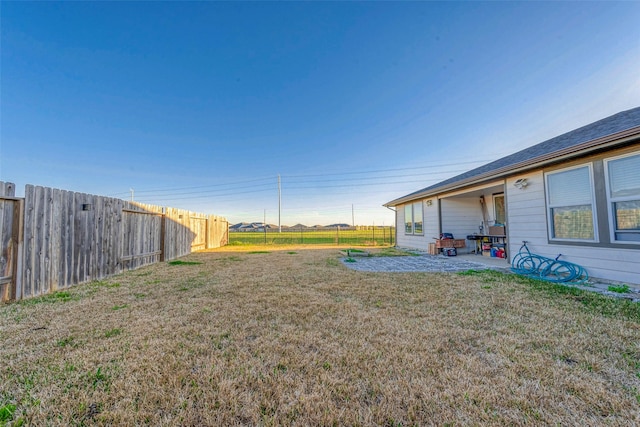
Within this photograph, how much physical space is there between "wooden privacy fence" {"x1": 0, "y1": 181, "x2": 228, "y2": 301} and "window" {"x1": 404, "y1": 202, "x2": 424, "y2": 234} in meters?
10.6

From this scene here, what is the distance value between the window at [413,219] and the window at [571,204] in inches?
217

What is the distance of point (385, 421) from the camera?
135 cm

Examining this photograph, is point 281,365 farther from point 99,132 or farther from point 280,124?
point 99,132

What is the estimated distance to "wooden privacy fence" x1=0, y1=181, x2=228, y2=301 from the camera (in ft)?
11.5

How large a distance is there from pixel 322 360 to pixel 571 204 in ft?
19.9

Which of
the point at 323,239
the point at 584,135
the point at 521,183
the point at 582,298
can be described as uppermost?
the point at 584,135

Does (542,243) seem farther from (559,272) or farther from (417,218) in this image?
(417,218)

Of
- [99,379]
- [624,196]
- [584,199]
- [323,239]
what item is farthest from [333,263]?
[323,239]

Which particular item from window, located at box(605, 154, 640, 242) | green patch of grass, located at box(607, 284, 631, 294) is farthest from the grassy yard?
window, located at box(605, 154, 640, 242)

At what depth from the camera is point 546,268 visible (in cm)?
510

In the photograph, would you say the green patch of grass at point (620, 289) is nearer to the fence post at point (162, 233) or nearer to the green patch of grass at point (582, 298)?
the green patch of grass at point (582, 298)

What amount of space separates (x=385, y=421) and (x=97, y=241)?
6.45 metres

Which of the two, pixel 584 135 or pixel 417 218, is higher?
pixel 584 135

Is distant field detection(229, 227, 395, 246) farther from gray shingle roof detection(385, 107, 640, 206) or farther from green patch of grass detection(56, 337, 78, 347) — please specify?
green patch of grass detection(56, 337, 78, 347)
